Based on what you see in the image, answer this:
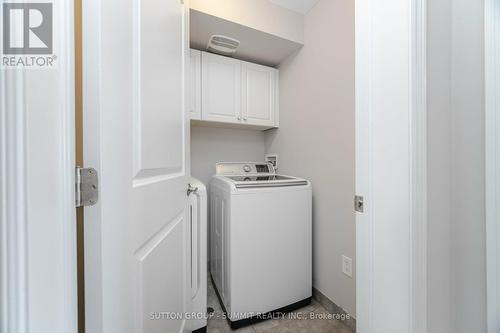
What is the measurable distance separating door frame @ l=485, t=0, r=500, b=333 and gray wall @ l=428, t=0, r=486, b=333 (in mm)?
22

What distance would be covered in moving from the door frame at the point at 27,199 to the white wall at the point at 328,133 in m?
1.43

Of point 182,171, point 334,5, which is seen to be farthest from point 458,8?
point 182,171

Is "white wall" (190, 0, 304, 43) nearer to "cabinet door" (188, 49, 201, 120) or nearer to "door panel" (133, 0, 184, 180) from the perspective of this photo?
"cabinet door" (188, 49, 201, 120)

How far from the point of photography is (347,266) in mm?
1369

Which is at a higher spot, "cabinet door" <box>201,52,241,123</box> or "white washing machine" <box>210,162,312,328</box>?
"cabinet door" <box>201,52,241,123</box>

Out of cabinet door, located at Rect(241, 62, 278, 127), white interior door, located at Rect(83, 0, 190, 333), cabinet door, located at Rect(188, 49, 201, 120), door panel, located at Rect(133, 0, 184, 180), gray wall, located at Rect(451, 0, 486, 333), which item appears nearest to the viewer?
white interior door, located at Rect(83, 0, 190, 333)

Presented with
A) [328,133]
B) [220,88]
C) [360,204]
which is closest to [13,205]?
→ [360,204]

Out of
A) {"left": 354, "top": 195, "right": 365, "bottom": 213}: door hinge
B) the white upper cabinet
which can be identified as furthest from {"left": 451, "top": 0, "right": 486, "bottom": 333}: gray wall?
the white upper cabinet

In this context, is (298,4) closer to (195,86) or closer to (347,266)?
(195,86)

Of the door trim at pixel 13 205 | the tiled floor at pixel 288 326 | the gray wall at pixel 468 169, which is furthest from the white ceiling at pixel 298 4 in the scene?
the tiled floor at pixel 288 326

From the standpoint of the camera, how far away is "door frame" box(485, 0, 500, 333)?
0.81 meters

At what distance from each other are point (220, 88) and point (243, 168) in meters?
0.86

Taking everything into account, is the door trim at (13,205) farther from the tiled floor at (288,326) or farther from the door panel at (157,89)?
the tiled floor at (288,326)

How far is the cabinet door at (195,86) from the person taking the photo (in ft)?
5.89
